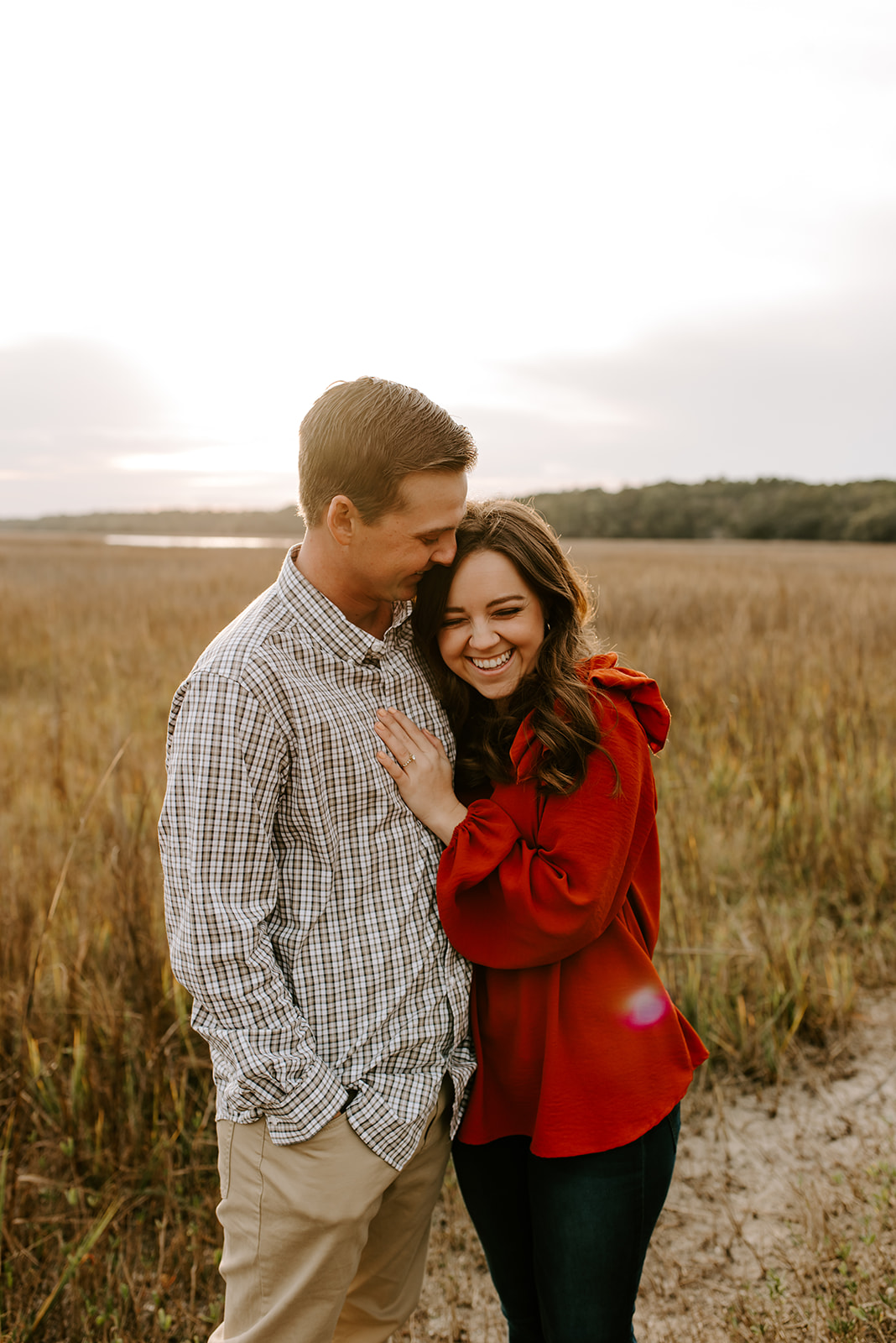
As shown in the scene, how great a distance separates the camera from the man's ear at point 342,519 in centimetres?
155

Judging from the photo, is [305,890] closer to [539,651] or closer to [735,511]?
[539,651]

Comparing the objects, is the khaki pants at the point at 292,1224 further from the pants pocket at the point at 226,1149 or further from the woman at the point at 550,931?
the woman at the point at 550,931

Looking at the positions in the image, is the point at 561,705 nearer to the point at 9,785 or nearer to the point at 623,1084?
the point at 623,1084

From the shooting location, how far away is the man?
4.50 feet

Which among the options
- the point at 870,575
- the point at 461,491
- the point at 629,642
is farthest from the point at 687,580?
the point at 461,491

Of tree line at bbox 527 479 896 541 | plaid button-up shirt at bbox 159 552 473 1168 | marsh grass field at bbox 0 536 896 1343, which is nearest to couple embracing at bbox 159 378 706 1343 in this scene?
plaid button-up shirt at bbox 159 552 473 1168

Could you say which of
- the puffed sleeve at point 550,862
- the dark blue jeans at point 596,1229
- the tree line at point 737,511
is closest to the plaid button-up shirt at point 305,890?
the puffed sleeve at point 550,862

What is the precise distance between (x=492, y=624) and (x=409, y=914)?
593mm

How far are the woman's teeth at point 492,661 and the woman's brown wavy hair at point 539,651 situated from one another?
68mm

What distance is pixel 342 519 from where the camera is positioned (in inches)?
62.1

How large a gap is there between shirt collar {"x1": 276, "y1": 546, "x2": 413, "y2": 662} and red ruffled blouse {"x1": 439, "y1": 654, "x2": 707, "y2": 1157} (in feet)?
1.14

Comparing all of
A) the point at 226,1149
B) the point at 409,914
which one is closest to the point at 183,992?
the point at 226,1149

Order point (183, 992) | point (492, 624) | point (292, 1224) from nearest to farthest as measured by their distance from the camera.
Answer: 1. point (292, 1224)
2. point (492, 624)
3. point (183, 992)

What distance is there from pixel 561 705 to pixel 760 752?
358cm
